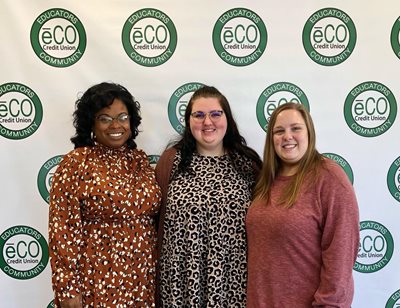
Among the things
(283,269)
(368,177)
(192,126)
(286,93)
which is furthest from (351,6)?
(283,269)

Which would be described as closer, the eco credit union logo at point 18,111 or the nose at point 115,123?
the nose at point 115,123

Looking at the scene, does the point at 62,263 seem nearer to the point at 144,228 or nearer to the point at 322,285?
the point at 144,228

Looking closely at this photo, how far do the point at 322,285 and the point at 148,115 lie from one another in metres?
1.07

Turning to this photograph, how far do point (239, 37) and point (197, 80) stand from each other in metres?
0.28

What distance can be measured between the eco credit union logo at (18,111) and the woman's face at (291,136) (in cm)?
112

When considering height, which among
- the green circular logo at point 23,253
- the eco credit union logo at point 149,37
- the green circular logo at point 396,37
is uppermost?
the eco credit union logo at point 149,37

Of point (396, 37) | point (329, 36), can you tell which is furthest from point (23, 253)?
point (396, 37)

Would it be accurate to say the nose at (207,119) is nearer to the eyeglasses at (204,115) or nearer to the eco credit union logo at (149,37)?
the eyeglasses at (204,115)

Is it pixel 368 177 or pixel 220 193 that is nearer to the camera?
pixel 220 193

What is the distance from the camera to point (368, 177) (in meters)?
2.00

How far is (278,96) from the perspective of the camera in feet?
6.48

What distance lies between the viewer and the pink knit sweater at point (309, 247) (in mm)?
1283

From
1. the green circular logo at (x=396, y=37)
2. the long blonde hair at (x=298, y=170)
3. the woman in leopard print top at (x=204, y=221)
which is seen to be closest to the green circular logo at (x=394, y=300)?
the woman in leopard print top at (x=204, y=221)

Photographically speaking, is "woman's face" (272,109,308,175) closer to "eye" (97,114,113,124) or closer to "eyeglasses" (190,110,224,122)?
"eyeglasses" (190,110,224,122)
